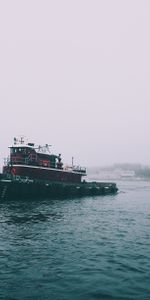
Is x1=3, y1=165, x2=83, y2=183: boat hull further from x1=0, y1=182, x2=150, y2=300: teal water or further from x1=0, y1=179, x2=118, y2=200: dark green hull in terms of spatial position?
x1=0, y1=182, x2=150, y2=300: teal water

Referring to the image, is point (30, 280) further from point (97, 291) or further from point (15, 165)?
point (15, 165)

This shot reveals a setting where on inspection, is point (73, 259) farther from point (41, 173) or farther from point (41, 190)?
point (41, 173)

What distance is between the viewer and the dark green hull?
4457 cm

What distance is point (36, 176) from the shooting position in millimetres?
51844

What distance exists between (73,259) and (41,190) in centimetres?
3179

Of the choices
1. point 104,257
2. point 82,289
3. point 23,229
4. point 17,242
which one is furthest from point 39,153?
point 82,289

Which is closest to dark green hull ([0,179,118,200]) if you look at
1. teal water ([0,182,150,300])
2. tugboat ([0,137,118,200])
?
tugboat ([0,137,118,200])

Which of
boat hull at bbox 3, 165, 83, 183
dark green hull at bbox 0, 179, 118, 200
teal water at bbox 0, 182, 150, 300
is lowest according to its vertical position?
teal water at bbox 0, 182, 150, 300

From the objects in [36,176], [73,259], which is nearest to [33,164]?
[36,176]

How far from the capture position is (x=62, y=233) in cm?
2467

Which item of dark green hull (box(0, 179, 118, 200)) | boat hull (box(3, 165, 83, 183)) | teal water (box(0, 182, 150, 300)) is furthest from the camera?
boat hull (box(3, 165, 83, 183))

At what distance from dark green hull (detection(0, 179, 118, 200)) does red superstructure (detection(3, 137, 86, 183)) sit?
2263 mm

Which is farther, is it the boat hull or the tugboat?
the boat hull

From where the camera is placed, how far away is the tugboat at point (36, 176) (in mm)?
45812
